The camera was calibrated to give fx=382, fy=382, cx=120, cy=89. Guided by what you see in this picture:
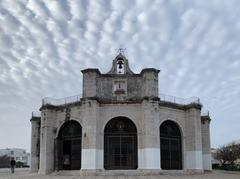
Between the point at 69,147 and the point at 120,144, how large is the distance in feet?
19.3

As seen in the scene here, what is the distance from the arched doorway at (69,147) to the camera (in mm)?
39469

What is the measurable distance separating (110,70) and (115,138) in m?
7.41

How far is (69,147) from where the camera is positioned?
4056 centimetres

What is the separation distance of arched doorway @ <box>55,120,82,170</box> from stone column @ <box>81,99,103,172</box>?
2303 mm

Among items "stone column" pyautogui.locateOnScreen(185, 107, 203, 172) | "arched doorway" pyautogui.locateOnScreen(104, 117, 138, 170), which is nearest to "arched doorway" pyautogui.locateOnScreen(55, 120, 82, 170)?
"arched doorway" pyautogui.locateOnScreen(104, 117, 138, 170)

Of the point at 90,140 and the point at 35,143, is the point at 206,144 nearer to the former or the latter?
the point at 90,140

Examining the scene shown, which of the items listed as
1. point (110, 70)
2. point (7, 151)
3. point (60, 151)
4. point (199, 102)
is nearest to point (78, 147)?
point (60, 151)

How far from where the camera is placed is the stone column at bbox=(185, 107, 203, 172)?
40.3 metres

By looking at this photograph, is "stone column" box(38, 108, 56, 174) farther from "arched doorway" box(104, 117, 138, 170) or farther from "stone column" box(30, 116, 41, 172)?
"arched doorway" box(104, 117, 138, 170)

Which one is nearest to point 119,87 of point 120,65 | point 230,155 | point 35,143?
point 120,65

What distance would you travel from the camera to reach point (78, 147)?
39469 mm

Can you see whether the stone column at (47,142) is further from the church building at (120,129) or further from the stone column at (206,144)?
the stone column at (206,144)

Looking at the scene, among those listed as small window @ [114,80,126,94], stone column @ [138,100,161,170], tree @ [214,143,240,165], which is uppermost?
small window @ [114,80,126,94]

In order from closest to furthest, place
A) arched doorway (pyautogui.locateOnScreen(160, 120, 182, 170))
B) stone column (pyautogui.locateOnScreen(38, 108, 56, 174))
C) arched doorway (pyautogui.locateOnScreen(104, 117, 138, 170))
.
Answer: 1. arched doorway (pyautogui.locateOnScreen(104, 117, 138, 170))
2. arched doorway (pyautogui.locateOnScreen(160, 120, 182, 170))
3. stone column (pyautogui.locateOnScreen(38, 108, 56, 174))
